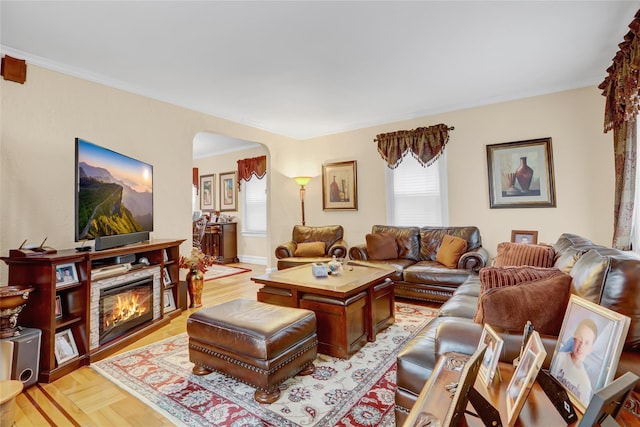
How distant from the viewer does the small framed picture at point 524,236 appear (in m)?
3.99

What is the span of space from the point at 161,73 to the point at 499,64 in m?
3.59

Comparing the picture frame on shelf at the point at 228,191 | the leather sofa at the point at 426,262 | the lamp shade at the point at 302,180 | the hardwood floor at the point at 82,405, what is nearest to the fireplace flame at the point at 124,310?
the hardwood floor at the point at 82,405

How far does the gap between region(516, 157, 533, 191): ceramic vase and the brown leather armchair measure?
2.59 m

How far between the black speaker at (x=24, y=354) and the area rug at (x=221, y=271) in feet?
10.7

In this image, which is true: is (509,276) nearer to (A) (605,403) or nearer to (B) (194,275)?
(A) (605,403)

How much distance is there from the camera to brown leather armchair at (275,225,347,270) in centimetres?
481

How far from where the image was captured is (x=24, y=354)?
209 cm

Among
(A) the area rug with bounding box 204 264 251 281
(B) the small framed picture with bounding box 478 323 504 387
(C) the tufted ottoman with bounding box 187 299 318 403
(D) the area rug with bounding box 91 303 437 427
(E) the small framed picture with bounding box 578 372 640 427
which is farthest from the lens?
(A) the area rug with bounding box 204 264 251 281

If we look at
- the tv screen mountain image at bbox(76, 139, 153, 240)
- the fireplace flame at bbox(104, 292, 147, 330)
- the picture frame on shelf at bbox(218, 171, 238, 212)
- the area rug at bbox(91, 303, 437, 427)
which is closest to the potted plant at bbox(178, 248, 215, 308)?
the tv screen mountain image at bbox(76, 139, 153, 240)

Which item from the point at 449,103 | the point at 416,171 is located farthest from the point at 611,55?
the point at 416,171

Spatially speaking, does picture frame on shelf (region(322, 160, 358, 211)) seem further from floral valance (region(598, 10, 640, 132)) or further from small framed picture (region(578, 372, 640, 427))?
small framed picture (region(578, 372, 640, 427))

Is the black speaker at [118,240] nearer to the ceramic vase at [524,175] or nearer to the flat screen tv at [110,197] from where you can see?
the flat screen tv at [110,197]

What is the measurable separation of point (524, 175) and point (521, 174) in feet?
0.12

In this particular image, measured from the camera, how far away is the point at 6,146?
106 inches
